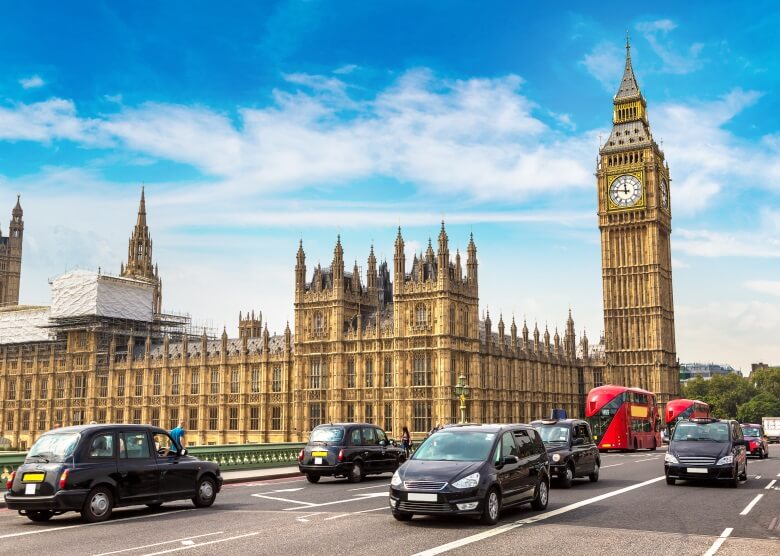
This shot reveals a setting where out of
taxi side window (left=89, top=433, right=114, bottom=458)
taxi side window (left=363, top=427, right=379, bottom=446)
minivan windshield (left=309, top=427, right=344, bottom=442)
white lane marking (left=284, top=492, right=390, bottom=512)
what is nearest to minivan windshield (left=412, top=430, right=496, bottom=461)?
white lane marking (left=284, top=492, right=390, bottom=512)

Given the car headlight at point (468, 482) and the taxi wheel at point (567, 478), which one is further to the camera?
the taxi wheel at point (567, 478)

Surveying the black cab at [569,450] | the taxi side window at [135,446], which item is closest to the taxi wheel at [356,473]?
the black cab at [569,450]

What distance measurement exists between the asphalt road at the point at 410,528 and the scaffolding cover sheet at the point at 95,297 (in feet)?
235

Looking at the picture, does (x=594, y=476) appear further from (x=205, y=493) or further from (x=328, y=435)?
(x=205, y=493)

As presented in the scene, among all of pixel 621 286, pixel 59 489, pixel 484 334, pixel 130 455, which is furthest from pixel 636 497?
pixel 621 286

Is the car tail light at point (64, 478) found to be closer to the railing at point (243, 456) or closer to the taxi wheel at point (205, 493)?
the taxi wheel at point (205, 493)

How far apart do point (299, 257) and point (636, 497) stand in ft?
181

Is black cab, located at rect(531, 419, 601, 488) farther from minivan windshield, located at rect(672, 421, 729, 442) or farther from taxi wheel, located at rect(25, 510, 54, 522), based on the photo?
taxi wheel, located at rect(25, 510, 54, 522)

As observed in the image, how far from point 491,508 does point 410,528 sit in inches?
63.4

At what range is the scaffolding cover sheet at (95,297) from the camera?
88812mm

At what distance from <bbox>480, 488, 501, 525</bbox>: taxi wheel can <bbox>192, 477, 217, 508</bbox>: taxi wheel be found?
720 cm

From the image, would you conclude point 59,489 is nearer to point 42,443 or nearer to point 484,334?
point 42,443

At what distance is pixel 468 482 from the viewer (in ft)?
50.2

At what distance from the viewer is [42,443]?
17.6 meters
